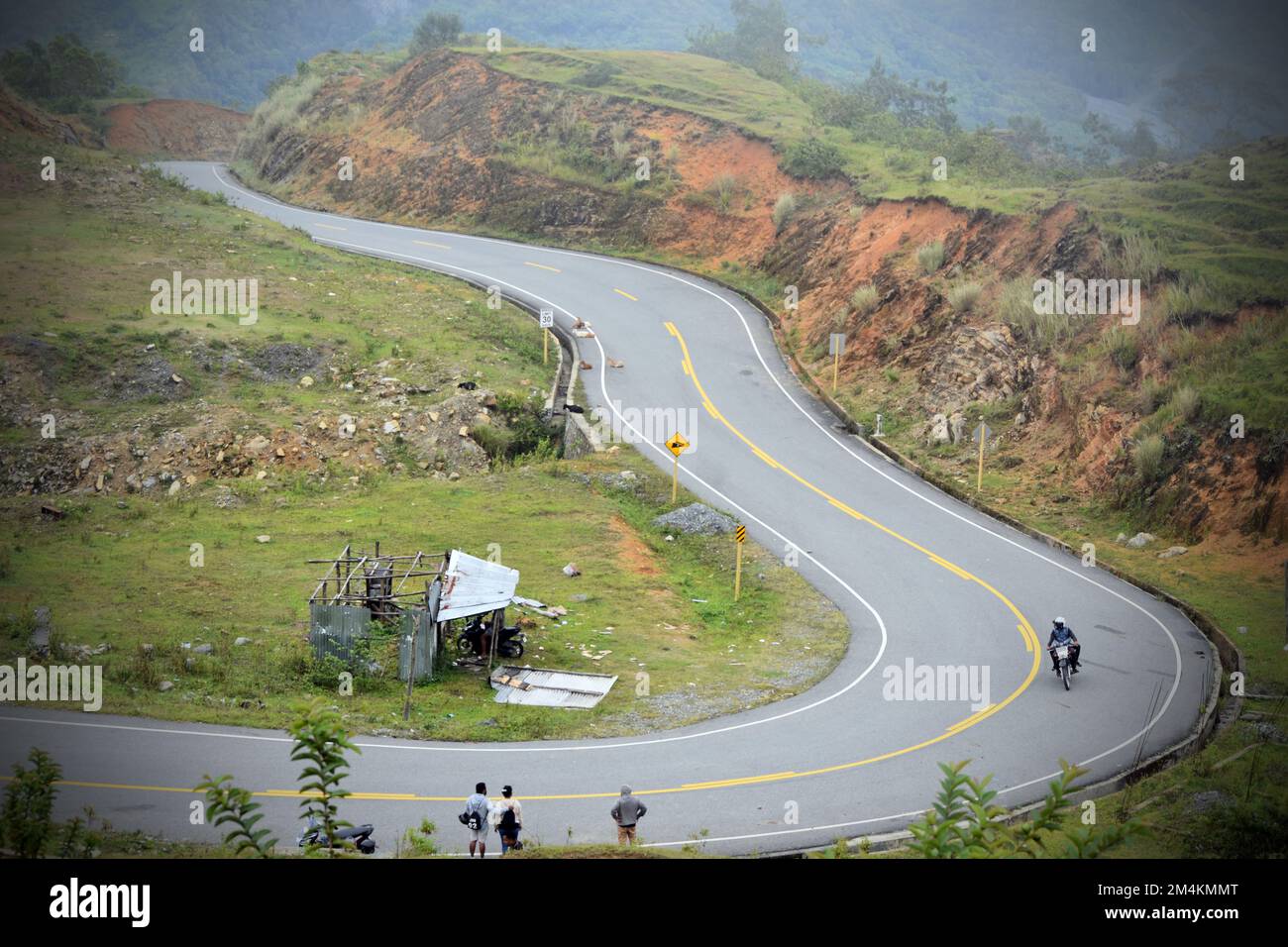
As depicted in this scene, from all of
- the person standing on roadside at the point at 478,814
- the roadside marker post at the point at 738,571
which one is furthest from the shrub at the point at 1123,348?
the person standing on roadside at the point at 478,814

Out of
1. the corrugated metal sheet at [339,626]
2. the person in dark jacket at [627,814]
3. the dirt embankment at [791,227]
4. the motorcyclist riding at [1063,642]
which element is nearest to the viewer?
the person in dark jacket at [627,814]

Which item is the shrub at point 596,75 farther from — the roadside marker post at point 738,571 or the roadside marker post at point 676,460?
the roadside marker post at point 738,571

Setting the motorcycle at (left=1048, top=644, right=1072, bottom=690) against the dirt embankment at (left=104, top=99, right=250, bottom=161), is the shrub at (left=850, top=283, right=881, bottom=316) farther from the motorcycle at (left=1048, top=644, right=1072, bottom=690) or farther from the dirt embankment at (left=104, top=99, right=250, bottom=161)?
the dirt embankment at (left=104, top=99, right=250, bottom=161)

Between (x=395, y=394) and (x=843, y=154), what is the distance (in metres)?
29.1

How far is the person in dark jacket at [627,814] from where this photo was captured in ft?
52.0

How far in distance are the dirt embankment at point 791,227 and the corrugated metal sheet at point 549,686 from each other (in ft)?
56.6

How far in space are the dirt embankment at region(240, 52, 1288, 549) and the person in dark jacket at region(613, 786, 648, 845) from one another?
20846 mm

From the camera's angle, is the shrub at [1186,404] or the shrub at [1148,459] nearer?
the shrub at [1148,459]

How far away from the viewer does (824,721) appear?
22188 millimetres

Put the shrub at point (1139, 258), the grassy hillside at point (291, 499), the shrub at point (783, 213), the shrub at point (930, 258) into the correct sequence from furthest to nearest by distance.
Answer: the shrub at point (783, 213)
the shrub at point (930, 258)
the shrub at point (1139, 258)
the grassy hillside at point (291, 499)

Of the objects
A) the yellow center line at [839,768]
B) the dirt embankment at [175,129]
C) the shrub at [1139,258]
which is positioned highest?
the dirt embankment at [175,129]

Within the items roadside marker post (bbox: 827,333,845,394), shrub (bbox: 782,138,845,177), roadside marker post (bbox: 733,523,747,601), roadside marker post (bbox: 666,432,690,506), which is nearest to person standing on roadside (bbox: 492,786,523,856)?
roadside marker post (bbox: 733,523,747,601)
